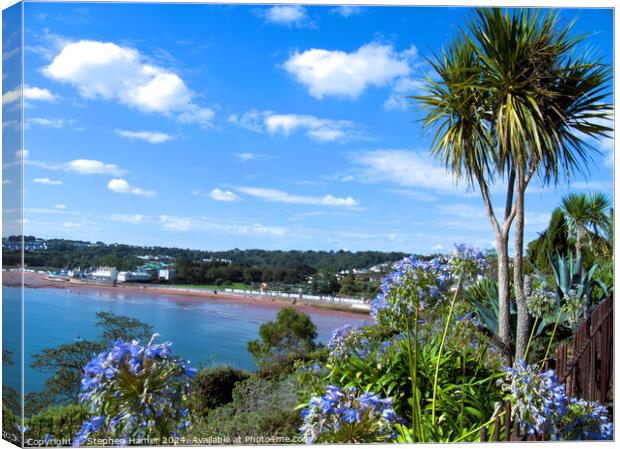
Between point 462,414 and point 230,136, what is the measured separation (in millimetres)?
2332

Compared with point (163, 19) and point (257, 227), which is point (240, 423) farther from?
point (163, 19)

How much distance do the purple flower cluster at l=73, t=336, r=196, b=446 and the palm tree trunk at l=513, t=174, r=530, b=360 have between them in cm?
291

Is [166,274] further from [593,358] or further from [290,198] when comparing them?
[593,358]

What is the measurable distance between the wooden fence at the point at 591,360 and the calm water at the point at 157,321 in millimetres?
1551

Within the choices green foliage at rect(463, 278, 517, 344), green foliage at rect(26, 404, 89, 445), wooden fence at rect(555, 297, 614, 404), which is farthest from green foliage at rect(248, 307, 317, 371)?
wooden fence at rect(555, 297, 614, 404)

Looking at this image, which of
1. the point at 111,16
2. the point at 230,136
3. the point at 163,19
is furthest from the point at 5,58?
the point at 230,136

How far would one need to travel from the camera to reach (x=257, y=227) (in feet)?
14.6

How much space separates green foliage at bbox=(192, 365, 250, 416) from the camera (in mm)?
4582

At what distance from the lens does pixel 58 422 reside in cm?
396

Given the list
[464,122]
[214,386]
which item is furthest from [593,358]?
[214,386]

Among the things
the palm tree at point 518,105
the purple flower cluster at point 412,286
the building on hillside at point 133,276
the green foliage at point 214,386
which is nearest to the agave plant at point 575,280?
the palm tree at point 518,105

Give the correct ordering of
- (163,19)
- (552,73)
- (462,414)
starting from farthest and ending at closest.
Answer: (552,73)
(163,19)
(462,414)

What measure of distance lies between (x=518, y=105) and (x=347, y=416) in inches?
103

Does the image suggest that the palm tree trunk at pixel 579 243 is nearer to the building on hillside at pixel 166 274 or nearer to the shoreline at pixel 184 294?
the shoreline at pixel 184 294
